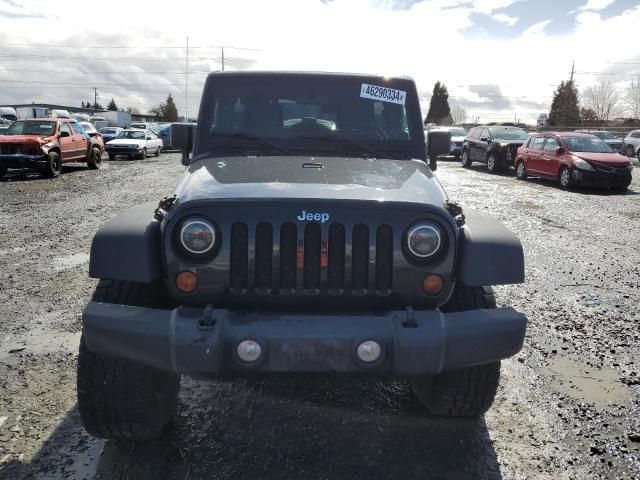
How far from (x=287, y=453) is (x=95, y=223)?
24.0 feet

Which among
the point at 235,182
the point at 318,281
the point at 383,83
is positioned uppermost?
the point at 383,83

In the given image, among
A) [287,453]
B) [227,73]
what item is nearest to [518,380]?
[287,453]

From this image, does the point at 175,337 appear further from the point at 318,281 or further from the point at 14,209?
the point at 14,209

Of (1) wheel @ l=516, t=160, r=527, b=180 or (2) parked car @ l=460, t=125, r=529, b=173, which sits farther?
(2) parked car @ l=460, t=125, r=529, b=173

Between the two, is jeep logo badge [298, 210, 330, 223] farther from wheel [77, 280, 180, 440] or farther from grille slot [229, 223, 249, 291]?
wheel [77, 280, 180, 440]

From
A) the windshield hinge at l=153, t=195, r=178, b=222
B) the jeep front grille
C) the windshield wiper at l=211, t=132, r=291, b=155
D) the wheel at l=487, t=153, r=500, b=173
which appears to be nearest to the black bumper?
the wheel at l=487, t=153, r=500, b=173

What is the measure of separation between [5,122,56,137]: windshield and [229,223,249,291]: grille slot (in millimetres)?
16478

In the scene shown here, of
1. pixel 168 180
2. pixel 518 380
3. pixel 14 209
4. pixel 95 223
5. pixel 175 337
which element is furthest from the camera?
pixel 168 180

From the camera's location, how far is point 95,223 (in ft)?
29.8

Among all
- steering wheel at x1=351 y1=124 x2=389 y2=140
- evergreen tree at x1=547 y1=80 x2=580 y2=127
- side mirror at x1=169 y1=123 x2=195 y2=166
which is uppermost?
evergreen tree at x1=547 y1=80 x2=580 y2=127

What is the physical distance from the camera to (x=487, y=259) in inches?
105

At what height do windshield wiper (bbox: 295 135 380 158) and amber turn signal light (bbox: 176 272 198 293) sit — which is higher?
windshield wiper (bbox: 295 135 380 158)

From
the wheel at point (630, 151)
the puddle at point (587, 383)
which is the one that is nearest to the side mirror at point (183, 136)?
the puddle at point (587, 383)

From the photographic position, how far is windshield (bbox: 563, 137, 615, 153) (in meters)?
14.9
